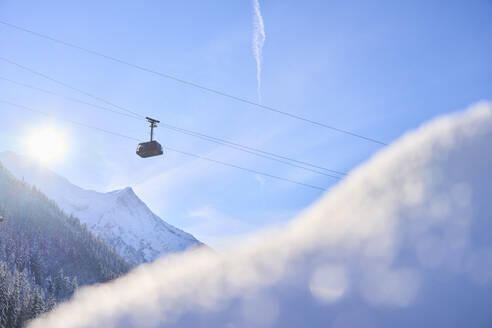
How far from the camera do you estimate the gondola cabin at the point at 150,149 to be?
24672 millimetres

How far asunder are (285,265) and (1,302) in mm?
44531

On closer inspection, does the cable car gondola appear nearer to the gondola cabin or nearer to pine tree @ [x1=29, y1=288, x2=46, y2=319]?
the gondola cabin

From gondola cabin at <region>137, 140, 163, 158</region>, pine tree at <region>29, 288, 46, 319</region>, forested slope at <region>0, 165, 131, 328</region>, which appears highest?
forested slope at <region>0, 165, 131, 328</region>

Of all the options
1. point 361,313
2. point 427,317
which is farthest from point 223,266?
point 427,317

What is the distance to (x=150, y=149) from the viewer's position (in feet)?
81.0

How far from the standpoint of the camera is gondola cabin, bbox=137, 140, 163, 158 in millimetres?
24672

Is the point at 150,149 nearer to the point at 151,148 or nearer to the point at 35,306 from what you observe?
the point at 151,148

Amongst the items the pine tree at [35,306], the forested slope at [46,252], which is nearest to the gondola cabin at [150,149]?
the pine tree at [35,306]

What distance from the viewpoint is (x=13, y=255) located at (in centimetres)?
15000

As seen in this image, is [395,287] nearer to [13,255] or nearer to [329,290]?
[329,290]

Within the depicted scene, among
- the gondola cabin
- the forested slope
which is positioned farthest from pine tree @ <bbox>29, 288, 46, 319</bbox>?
the forested slope

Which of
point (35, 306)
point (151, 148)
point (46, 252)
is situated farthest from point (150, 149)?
point (46, 252)

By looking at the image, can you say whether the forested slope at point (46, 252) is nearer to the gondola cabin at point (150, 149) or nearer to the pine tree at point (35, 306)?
the pine tree at point (35, 306)

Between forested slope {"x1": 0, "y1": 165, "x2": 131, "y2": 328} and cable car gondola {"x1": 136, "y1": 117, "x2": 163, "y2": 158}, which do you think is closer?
cable car gondola {"x1": 136, "y1": 117, "x2": 163, "y2": 158}
